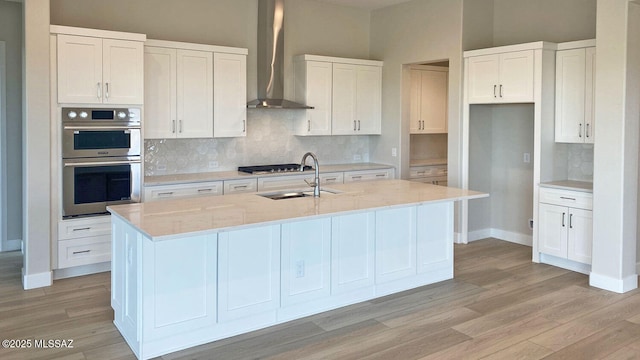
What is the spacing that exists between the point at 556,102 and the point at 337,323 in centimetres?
347

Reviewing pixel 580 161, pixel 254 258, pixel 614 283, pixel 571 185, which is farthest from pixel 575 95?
pixel 254 258

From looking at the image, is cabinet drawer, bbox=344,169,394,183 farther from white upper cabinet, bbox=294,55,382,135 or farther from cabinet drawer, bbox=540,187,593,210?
cabinet drawer, bbox=540,187,593,210

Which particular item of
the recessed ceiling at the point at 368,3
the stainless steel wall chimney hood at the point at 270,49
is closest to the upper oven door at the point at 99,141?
the stainless steel wall chimney hood at the point at 270,49

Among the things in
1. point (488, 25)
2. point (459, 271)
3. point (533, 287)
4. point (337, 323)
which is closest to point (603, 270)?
point (533, 287)

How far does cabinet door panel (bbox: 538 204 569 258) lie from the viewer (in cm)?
537

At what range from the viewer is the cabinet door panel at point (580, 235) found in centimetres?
513

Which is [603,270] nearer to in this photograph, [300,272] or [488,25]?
[300,272]

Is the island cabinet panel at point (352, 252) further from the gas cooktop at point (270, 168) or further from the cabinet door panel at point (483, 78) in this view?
the cabinet door panel at point (483, 78)

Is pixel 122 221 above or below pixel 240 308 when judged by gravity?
above

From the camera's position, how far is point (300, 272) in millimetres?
3969

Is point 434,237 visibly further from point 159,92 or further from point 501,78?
point 159,92

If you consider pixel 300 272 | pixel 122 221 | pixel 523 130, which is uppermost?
pixel 523 130

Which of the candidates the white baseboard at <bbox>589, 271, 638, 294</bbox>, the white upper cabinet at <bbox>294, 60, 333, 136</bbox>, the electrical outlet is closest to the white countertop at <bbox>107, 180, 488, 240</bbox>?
the electrical outlet

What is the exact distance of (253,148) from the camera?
6570mm
